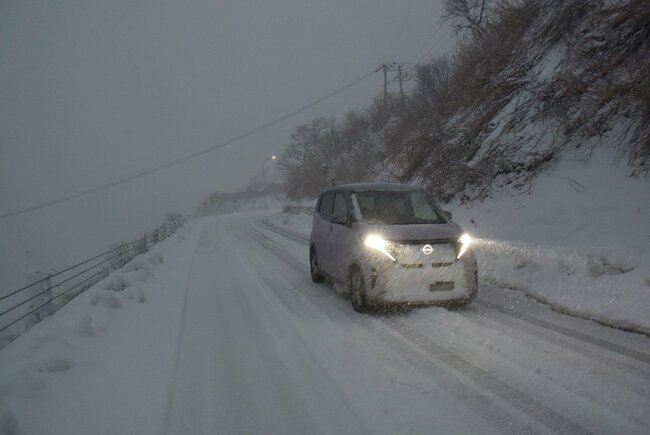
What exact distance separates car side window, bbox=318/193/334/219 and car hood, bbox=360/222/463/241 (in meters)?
2.15

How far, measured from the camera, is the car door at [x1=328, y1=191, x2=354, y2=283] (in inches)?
284

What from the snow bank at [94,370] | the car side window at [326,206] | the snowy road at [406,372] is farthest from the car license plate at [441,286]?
the snow bank at [94,370]

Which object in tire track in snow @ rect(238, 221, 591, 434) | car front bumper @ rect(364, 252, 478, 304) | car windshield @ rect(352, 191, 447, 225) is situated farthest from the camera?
car windshield @ rect(352, 191, 447, 225)

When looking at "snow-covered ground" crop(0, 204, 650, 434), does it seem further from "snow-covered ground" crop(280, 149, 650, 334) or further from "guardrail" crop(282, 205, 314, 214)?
"guardrail" crop(282, 205, 314, 214)

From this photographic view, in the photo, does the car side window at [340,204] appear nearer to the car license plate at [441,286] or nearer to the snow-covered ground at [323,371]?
the snow-covered ground at [323,371]

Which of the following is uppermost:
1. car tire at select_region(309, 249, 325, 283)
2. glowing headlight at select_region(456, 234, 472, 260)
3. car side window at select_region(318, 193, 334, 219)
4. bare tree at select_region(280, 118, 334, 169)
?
bare tree at select_region(280, 118, 334, 169)

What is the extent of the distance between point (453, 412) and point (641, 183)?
24.4 feet

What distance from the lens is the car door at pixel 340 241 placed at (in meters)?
7.22

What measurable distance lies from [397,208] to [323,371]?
378 cm

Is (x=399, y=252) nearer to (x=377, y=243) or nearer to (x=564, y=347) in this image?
(x=377, y=243)

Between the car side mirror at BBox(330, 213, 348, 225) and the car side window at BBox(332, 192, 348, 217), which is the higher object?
the car side window at BBox(332, 192, 348, 217)

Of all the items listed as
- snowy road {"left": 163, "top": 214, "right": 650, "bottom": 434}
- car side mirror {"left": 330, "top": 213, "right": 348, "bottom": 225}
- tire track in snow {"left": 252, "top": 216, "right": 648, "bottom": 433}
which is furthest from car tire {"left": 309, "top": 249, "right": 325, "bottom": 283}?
tire track in snow {"left": 252, "top": 216, "right": 648, "bottom": 433}

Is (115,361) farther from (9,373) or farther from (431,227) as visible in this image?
(431,227)

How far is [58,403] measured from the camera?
384cm
